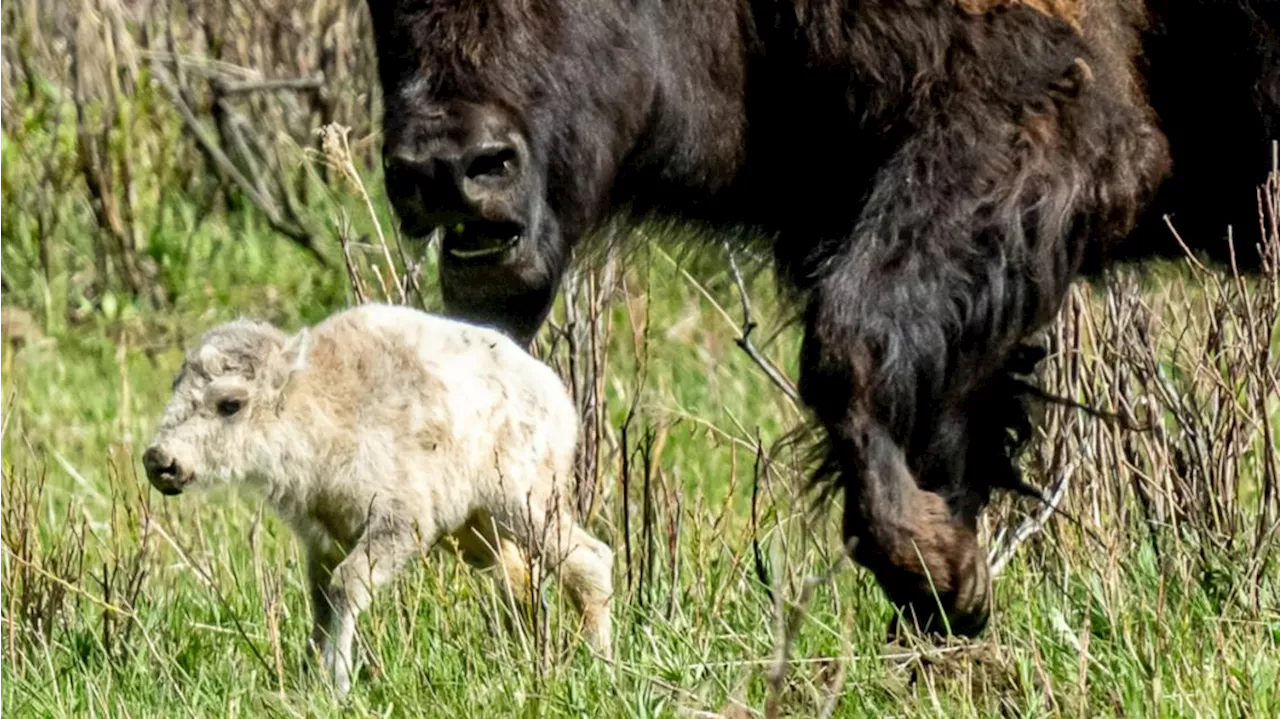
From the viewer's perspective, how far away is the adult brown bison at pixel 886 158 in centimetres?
455

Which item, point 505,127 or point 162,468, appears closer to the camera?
point 162,468

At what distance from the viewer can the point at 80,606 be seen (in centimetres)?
554

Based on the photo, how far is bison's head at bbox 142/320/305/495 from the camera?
433 centimetres

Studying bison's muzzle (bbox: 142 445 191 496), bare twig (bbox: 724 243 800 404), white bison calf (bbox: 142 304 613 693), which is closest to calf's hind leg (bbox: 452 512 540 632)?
white bison calf (bbox: 142 304 613 693)

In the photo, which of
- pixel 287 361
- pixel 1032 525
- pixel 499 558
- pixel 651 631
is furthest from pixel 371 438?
pixel 1032 525

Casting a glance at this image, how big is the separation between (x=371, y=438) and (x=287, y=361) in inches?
7.3

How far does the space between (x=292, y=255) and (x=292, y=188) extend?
26cm

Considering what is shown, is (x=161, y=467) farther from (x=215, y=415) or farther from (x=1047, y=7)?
(x=1047, y=7)

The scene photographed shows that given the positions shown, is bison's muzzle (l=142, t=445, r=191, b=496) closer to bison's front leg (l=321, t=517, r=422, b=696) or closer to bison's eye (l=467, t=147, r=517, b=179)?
bison's front leg (l=321, t=517, r=422, b=696)

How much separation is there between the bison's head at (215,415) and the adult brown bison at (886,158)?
0.35m

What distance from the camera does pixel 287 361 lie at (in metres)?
4.48

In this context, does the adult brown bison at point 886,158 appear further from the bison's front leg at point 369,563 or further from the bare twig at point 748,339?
the bison's front leg at point 369,563

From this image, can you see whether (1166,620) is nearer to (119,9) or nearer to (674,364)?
(674,364)

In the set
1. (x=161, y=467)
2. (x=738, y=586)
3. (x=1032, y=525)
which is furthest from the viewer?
(x=1032, y=525)
